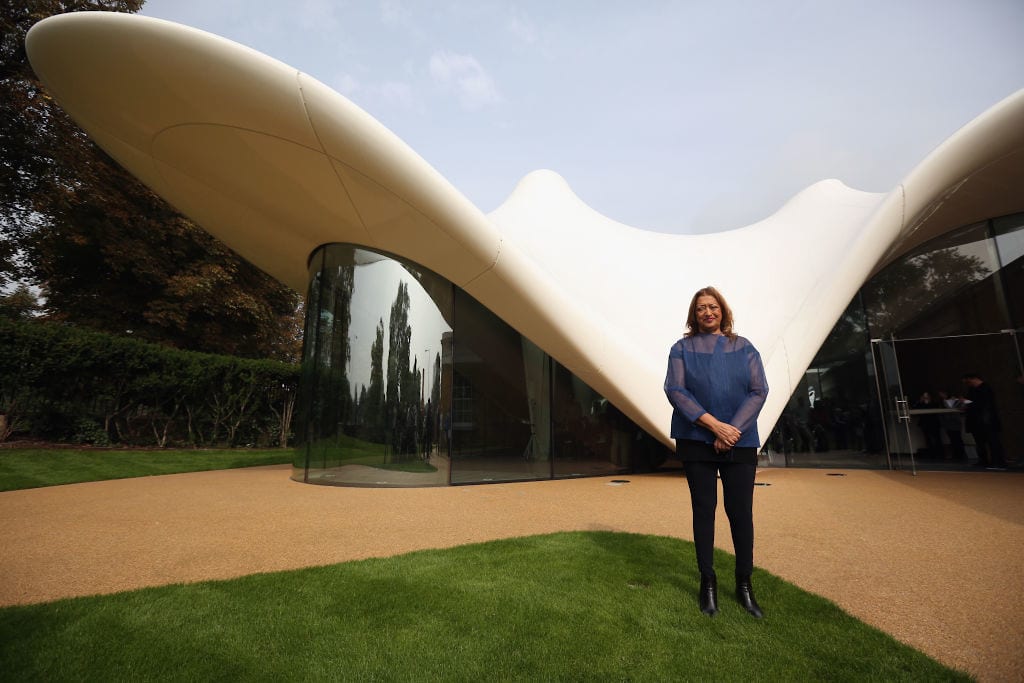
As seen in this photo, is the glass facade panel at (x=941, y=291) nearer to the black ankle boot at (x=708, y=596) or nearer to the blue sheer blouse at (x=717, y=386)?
the blue sheer blouse at (x=717, y=386)

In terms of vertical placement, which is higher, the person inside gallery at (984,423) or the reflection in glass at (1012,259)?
the reflection in glass at (1012,259)

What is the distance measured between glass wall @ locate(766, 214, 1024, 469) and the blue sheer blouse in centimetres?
744

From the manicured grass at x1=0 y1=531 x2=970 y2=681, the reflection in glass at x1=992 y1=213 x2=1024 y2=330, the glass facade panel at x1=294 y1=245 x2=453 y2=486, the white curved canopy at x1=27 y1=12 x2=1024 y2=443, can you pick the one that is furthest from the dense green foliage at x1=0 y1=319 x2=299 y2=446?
the reflection in glass at x1=992 y1=213 x2=1024 y2=330

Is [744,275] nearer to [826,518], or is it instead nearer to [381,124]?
[826,518]

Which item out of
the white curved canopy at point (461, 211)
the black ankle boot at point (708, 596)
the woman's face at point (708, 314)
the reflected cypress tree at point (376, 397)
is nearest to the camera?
the black ankle boot at point (708, 596)

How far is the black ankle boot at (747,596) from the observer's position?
6.77ft

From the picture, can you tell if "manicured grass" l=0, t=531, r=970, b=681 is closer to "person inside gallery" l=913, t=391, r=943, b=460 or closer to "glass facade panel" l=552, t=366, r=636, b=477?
"glass facade panel" l=552, t=366, r=636, b=477

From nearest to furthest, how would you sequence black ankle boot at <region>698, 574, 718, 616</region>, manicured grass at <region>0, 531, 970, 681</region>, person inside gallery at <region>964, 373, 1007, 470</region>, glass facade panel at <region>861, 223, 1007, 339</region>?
manicured grass at <region>0, 531, 970, 681</region>, black ankle boot at <region>698, 574, 718, 616</region>, person inside gallery at <region>964, 373, 1007, 470</region>, glass facade panel at <region>861, 223, 1007, 339</region>

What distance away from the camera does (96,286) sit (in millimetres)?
12320

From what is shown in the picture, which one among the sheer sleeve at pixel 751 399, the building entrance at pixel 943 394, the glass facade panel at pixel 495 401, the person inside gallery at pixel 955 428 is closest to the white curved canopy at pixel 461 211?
the glass facade panel at pixel 495 401

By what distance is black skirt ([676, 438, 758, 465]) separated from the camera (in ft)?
7.09

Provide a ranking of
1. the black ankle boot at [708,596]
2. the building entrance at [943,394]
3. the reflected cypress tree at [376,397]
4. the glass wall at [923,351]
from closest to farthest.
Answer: the black ankle boot at [708,596]
the reflected cypress tree at [376,397]
the building entrance at [943,394]
the glass wall at [923,351]

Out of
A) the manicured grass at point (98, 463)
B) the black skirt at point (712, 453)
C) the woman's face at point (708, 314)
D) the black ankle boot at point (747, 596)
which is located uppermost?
the woman's face at point (708, 314)

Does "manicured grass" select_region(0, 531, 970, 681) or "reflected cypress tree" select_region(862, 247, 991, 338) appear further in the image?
"reflected cypress tree" select_region(862, 247, 991, 338)
